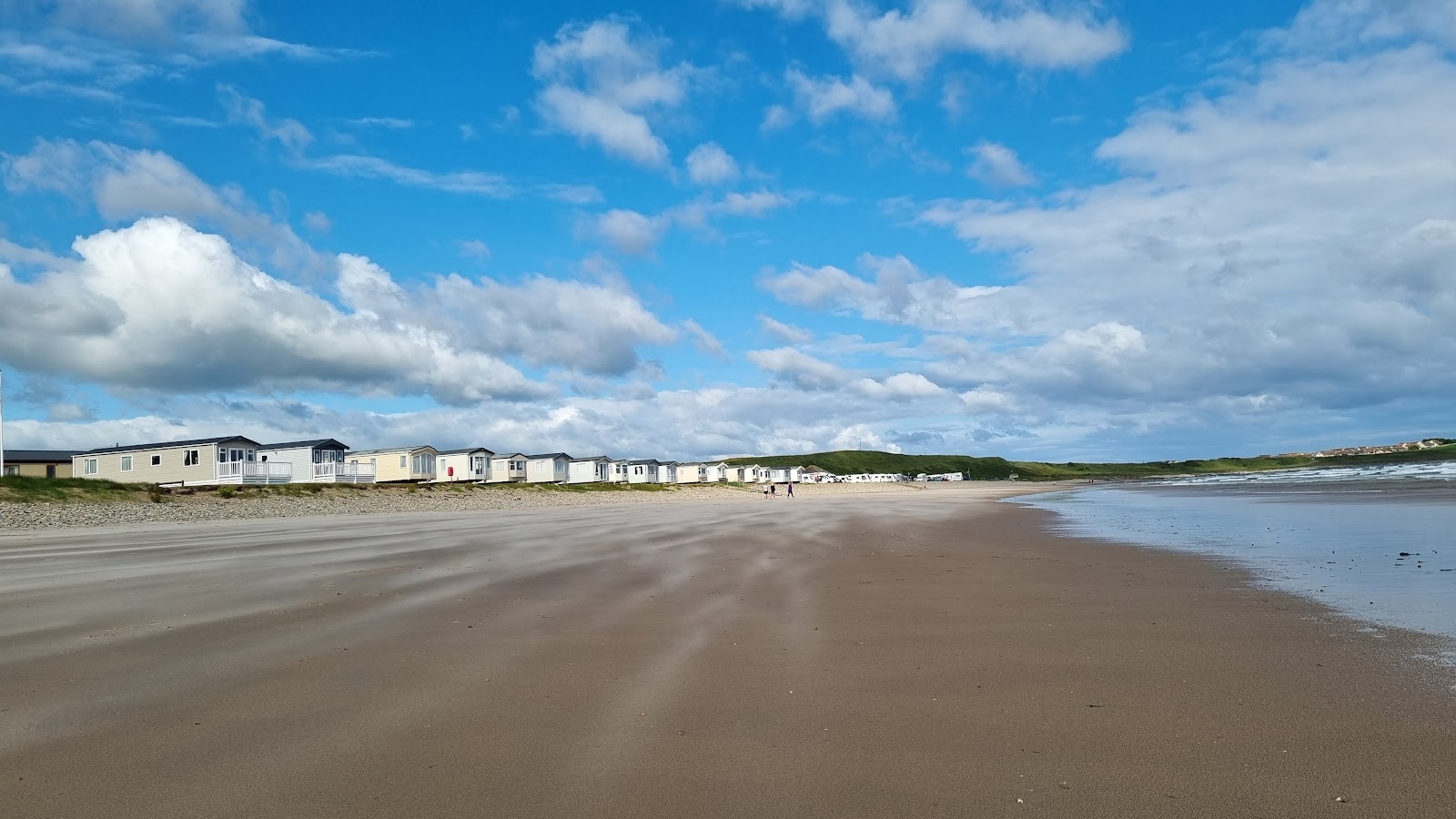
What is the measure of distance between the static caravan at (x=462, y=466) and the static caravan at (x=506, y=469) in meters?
1.84

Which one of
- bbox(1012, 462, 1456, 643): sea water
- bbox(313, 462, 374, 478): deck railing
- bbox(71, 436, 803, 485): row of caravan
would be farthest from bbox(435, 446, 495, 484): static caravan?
bbox(1012, 462, 1456, 643): sea water

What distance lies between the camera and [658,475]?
137375mm

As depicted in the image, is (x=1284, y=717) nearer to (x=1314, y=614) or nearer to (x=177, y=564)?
(x=1314, y=614)

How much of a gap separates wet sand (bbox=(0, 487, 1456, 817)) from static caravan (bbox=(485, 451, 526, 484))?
8905 cm

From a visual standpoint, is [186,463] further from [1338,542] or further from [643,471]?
[643,471]

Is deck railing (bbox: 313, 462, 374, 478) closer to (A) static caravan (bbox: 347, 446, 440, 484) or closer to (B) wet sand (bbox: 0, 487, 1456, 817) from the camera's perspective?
(A) static caravan (bbox: 347, 446, 440, 484)

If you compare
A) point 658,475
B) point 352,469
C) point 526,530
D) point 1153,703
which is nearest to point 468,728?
point 1153,703

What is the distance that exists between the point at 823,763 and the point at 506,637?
4.82 metres

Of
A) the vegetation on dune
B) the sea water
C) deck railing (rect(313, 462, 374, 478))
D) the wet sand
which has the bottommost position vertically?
Result: the sea water

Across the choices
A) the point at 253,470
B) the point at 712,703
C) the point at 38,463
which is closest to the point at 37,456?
the point at 38,463

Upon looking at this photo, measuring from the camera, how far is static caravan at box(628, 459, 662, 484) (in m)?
127

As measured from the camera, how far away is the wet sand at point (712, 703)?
4.71 metres

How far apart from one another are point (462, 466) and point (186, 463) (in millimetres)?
32864

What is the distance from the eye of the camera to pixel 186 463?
208 feet
